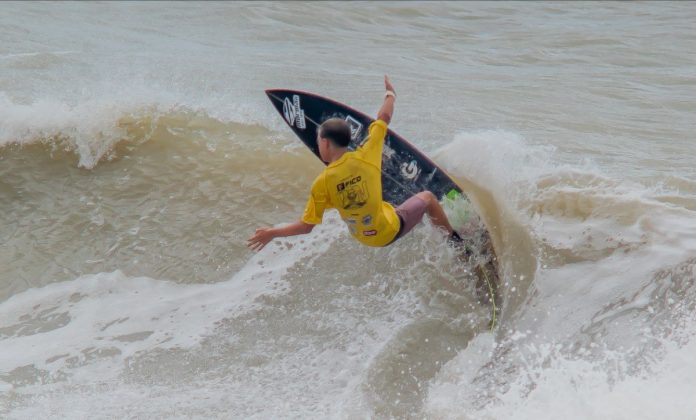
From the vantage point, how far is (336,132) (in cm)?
513

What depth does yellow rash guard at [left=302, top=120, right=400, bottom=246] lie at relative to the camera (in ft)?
17.5

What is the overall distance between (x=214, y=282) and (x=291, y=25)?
9.34 meters

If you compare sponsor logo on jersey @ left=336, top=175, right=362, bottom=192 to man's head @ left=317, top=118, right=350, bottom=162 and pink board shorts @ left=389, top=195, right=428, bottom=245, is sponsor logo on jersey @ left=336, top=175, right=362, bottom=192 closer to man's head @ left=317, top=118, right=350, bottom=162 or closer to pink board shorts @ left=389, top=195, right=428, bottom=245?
man's head @ left=317, top=118, right=350, bottom=162

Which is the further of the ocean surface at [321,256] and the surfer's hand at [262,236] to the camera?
the surfer's hand at [262,236]

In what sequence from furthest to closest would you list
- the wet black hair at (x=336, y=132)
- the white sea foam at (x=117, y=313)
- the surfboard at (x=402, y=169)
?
the surfboard at (x=402, y=169), the white sea foam at (x=117, y=313), the wet black hair at (x=336, y=132)

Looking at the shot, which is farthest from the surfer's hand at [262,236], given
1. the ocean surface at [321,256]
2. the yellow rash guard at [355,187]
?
the ocean surface at [321,256]

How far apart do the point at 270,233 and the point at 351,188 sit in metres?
0.59

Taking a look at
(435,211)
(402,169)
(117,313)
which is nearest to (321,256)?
(402,169)

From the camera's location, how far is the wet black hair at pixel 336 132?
5.12m

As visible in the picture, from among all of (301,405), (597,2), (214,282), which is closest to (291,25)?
(597,2)

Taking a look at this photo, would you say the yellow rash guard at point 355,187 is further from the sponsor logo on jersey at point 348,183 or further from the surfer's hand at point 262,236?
the surfer's hand at point 262,236

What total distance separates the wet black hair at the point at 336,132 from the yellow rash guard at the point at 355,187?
0.17 m

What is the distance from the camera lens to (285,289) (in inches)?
256

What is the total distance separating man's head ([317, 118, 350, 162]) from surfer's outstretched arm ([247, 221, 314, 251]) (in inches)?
20.9
